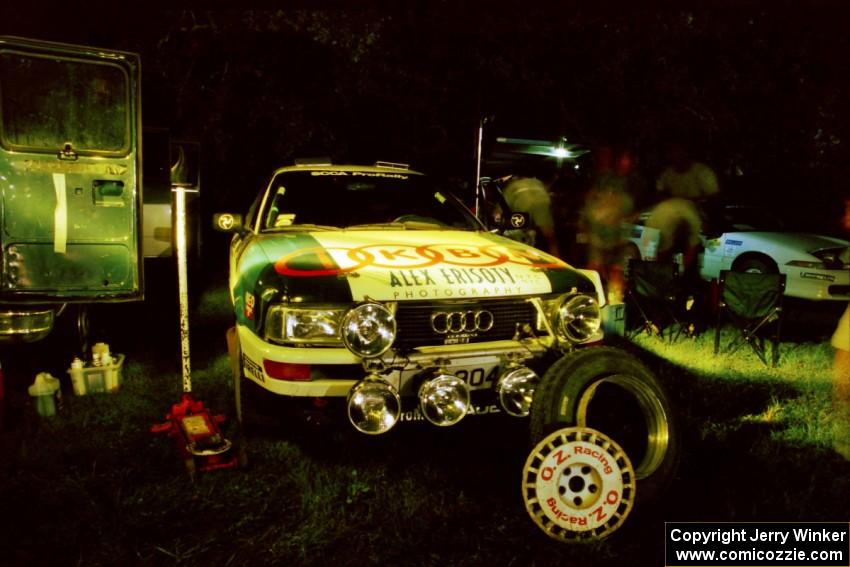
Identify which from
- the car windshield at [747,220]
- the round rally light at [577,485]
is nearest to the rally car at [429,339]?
the round rally light at [577,485]

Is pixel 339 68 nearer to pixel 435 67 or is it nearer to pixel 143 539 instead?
pixel 435 67

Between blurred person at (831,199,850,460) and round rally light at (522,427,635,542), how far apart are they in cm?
139

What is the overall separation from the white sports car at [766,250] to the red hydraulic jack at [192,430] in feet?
20.0

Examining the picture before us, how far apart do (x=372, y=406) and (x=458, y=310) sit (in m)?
0.74

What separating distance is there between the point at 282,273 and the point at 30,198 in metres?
2.60

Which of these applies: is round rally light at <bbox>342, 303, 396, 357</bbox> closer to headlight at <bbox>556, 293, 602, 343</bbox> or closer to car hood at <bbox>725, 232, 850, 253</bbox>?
headlight at <bbox>556, 293, 602, 343</bbox>

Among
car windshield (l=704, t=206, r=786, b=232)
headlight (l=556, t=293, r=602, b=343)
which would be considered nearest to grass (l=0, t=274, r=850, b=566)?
headlight (l=556, t=293, r=602, b=343)

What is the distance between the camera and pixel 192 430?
4.02 meters

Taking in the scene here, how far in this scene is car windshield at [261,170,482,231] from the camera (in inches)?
195

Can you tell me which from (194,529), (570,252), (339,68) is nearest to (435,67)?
(339,68)

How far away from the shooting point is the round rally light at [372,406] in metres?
3.35

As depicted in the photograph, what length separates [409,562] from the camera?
3010 mm

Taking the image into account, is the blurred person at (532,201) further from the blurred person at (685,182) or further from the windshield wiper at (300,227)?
the windshield wiper at (300,227)

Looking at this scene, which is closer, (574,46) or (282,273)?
(282,273)
